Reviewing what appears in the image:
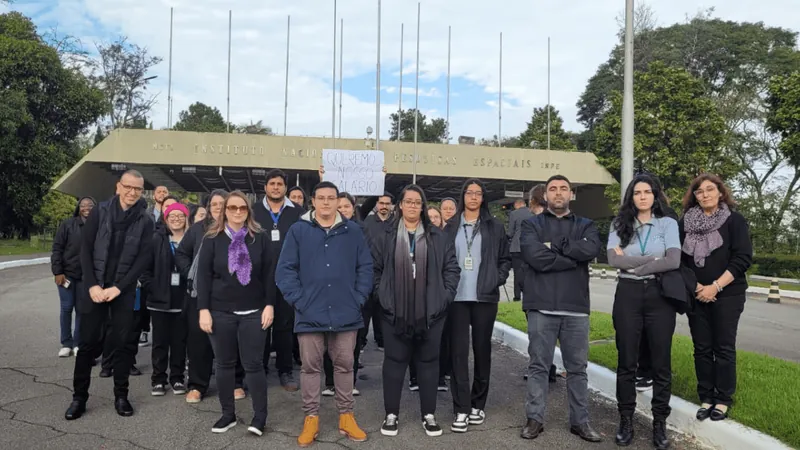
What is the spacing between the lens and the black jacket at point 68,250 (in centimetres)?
706

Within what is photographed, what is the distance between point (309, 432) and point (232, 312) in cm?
111

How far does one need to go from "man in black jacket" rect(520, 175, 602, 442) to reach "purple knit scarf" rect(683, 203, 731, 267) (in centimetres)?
84

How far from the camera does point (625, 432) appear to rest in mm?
4641

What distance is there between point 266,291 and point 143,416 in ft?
5.03

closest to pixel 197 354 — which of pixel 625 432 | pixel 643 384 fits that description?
pixel 625 432

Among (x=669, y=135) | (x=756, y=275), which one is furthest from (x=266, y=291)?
(x=669, y=135)

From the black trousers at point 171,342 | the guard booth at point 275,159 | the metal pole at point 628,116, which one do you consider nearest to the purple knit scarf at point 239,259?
the black trousers at point 171,342

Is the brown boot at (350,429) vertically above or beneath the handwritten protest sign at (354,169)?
beneath

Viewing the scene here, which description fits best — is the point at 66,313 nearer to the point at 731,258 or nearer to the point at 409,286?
the point at 409,286

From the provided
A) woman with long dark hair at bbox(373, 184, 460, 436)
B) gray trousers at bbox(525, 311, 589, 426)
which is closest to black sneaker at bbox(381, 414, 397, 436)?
woman with long dark hair at bbox(373, 184, 460, 436)

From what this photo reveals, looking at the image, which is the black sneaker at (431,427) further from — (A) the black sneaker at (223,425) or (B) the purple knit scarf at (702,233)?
(B) the purple knit scarf at (702,233)

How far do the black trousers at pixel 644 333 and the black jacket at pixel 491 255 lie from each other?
0.97 metres

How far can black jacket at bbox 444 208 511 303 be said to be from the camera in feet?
16.6

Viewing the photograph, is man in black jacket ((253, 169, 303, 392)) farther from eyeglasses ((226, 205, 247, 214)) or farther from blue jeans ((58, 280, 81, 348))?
blue jeans ((58, 280, 81, 348))
